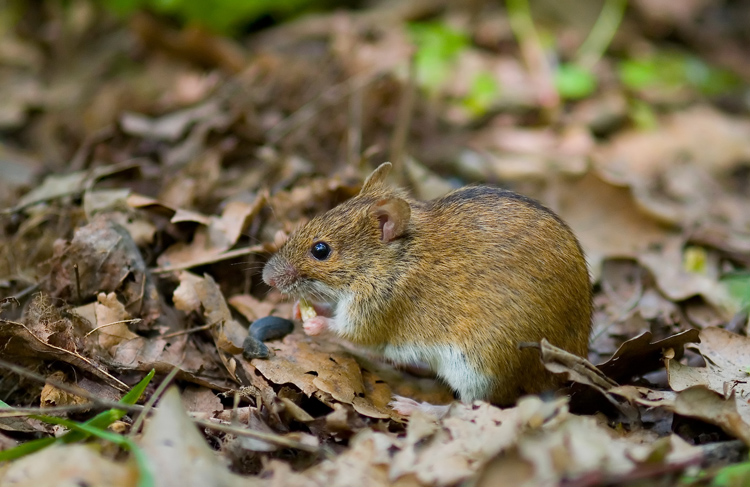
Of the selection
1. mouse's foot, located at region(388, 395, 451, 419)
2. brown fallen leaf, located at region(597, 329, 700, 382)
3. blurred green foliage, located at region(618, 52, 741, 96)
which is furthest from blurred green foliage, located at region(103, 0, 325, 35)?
brown fallen leaf, located at region(597, 329, 700, 382)

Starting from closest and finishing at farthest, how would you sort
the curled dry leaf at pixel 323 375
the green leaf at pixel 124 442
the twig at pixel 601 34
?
the green leaf at pixel 124 442 < the curled dry leaf at pixel 323 375 < the twig at pixel 601 34

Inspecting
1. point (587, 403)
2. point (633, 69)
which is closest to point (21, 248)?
point (587, 403)

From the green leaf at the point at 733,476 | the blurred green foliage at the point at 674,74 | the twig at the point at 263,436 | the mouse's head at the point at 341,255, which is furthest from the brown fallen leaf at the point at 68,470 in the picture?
the blurred green foliage at the point at 674,74

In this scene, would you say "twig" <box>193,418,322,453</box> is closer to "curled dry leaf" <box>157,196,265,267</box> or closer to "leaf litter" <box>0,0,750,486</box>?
"leaf litter" <box>0,0,750,486</box>

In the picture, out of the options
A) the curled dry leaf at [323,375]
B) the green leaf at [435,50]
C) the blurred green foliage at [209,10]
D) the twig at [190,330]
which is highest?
the blurred green foliage at [209,10]

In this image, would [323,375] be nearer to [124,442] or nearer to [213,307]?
[213,307]

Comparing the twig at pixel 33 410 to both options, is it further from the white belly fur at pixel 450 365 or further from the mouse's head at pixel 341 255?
the white belly fur at pixel 450 365
